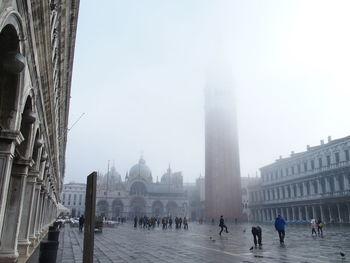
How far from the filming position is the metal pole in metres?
3.68

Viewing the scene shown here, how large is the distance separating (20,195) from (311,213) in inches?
2053

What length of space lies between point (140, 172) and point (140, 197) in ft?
26.6

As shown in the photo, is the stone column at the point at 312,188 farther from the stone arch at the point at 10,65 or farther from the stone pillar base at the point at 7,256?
the stone arch at the point at 10,65

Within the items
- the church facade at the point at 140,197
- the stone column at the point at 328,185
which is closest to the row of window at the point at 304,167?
the stone column at the point at 328,185

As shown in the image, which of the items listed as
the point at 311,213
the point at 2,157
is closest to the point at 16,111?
the point at 2,157

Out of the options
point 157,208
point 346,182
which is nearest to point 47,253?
point 346,182

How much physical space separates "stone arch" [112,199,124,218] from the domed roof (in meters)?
7.70

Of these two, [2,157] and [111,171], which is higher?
[111,171]

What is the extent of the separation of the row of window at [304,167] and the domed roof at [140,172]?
37832 millimetres

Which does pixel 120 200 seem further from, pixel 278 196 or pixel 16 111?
pixel 16 111

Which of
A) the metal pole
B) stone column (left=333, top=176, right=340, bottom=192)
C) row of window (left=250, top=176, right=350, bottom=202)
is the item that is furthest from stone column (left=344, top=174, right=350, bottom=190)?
the metal pole

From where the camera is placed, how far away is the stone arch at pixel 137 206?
88.6 metres

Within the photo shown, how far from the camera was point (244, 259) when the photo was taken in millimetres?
9945

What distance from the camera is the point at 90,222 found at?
383 centimetres
